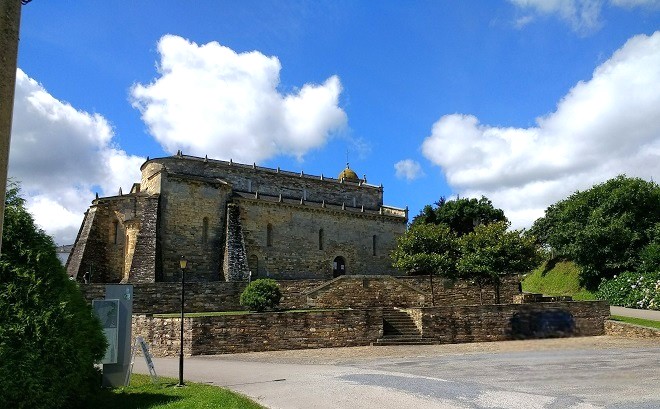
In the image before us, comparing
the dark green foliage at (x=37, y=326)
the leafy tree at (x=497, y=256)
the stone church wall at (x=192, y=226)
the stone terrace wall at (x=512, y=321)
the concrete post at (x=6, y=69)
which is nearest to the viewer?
the concrete post at (x=6, y=69)

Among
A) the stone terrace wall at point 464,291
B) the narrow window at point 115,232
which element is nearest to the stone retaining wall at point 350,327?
the stone terrace wall at point 464,291

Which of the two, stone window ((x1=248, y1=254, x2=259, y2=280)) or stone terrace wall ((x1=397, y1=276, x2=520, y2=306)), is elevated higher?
stone window ((x1=248, y1=254, x2=259, y2=280))

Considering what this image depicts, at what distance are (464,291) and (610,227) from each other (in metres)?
11.8

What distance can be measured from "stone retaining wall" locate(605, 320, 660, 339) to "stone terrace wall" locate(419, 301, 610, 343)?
1.48 ft

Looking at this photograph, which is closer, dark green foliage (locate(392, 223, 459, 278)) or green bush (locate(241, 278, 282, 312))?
green bush (locate(241, 278, 282, 312))

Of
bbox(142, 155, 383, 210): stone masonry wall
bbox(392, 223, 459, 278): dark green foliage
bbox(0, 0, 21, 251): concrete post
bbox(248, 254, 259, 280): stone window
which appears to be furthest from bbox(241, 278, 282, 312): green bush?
bbox(0, 0, 21, 251): concrete post

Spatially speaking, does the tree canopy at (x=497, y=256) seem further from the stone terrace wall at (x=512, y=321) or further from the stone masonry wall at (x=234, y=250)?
the stone masonry wall at (x=234, y=250)

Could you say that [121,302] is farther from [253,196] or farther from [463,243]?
[253,196]

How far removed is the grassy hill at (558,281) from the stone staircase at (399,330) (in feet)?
58.9

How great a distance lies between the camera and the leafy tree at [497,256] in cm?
2642

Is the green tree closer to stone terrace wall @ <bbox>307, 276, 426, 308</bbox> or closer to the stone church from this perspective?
stone terrace wall @ <bbox>307, 276, 426, 308</bbox>

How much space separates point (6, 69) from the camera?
28.0 ft

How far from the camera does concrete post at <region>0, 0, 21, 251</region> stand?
820 cm

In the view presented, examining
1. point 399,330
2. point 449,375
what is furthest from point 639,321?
point 449,375
